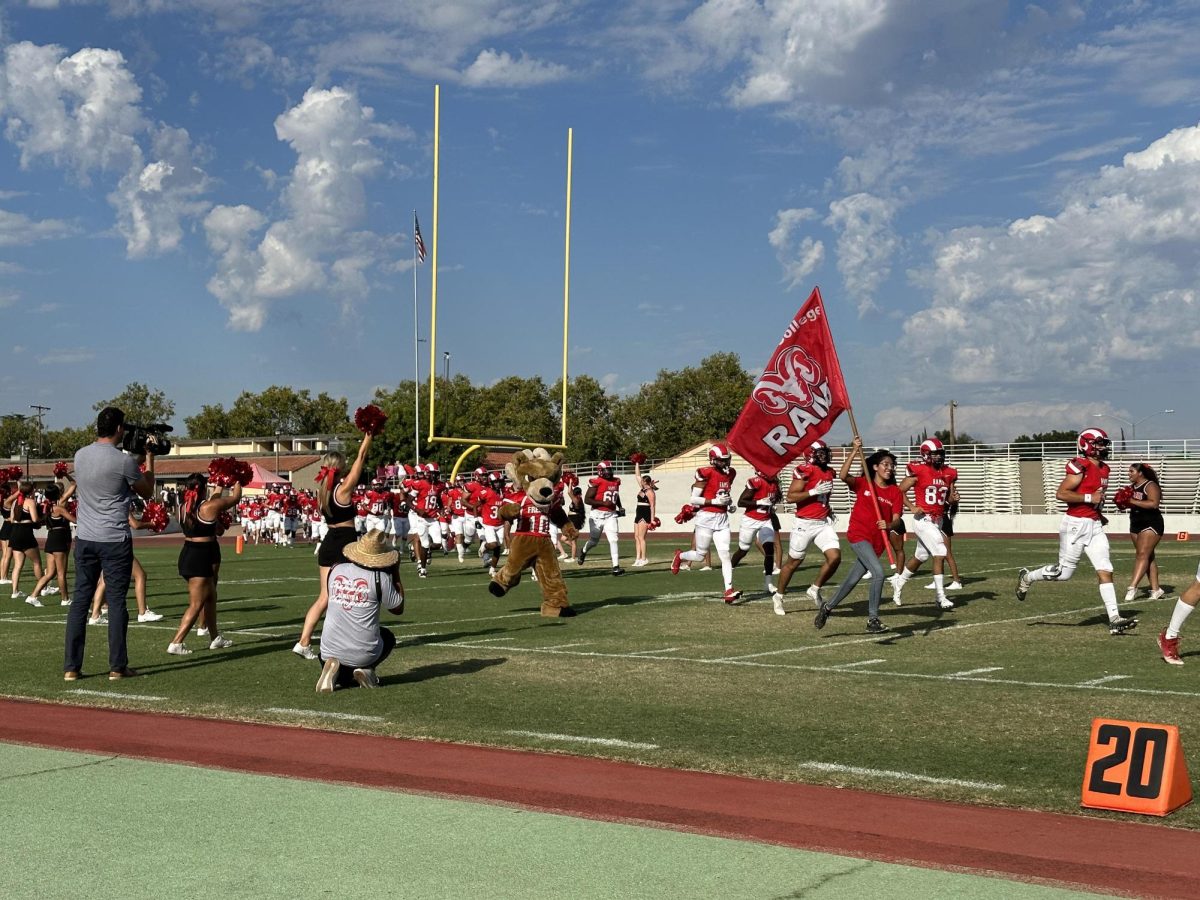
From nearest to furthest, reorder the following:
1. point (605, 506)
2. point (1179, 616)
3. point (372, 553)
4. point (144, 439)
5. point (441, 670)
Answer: point (372, 553) < point (1179, 616) < point (144, 439) < point (441, 670) < point (605, 506)

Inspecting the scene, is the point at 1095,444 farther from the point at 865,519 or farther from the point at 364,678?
the point at 364,678

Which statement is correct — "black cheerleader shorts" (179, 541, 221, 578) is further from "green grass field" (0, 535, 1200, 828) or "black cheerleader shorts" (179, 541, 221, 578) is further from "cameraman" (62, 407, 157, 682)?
"cameraman" (62, 407, 157, 682)

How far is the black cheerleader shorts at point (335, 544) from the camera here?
457 inches

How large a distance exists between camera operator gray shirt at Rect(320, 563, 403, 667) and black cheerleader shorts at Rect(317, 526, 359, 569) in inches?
57.7

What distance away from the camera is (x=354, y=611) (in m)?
9.98

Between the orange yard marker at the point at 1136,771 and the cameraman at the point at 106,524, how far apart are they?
283 inches

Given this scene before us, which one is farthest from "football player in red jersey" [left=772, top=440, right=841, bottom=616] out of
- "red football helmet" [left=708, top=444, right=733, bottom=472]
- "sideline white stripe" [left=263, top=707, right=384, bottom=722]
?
"sideline white stripe" [left=263, top=707, right=384, bottom=722]

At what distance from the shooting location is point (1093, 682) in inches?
396

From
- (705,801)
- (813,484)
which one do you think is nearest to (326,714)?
(705,801)

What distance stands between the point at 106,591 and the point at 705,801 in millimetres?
6148

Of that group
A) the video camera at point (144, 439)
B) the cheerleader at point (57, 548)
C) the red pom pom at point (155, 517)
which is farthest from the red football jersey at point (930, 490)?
the red pom pom at point (155, 517)

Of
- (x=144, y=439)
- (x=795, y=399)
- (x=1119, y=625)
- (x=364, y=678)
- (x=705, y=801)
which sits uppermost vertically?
(x=795, y=399)

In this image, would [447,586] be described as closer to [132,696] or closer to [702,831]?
[132,696]

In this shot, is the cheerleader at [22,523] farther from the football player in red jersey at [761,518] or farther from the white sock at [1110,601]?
the white sock at [1110,601]
